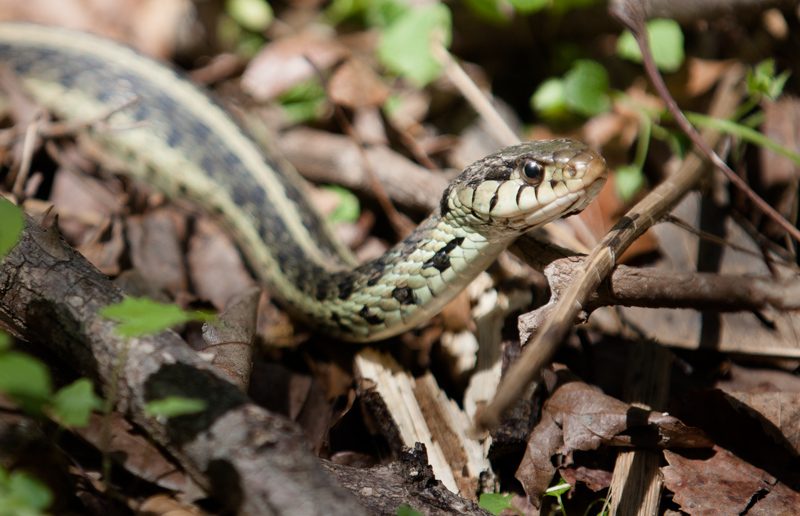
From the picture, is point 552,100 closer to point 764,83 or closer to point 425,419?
point 764,83

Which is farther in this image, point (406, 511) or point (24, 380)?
point (406, 511)

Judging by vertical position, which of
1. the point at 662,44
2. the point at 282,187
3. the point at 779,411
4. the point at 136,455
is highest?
the point at 662,44

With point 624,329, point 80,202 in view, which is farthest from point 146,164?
point 624,329

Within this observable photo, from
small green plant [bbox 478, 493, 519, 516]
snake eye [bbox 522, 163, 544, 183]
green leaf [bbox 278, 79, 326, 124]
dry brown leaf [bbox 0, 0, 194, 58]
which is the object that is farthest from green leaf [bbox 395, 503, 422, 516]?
dry brown leaf [bbox 0, 0, 194, 58]

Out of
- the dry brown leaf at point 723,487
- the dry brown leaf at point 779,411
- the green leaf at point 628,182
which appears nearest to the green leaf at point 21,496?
the dry brown leaf at point 723,487

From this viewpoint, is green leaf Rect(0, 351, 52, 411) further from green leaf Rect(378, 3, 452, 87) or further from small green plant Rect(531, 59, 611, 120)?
small green plant Rect(531, 59, 611, 120)

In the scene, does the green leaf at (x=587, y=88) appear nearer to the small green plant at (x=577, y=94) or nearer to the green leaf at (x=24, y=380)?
the small green plant at (x=577, y=94)

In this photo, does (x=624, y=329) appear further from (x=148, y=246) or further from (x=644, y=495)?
(x=148, y=246)

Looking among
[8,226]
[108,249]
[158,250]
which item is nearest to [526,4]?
[158,250]
